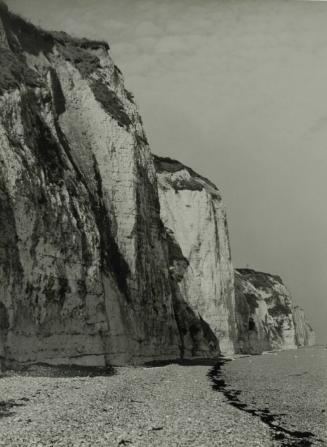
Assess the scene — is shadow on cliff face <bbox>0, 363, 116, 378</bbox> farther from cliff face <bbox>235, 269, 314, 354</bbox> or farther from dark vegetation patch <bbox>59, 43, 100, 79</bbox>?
cliff face <bbox>235, 269, 314, 354</bbox>


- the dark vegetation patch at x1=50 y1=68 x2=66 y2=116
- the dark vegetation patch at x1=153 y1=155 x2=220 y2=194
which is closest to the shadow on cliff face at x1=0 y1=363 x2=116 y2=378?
the dark vegetation patch at x1=50 y1=68 x2=66 y2=116

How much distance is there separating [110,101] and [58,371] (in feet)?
65.9

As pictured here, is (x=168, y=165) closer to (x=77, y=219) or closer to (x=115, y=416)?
(x=77, y=219)

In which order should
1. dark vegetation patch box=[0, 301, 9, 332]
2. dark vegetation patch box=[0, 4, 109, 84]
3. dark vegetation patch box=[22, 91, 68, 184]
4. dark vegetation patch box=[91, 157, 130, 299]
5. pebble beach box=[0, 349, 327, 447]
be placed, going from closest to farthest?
pebble beach box=[0, 349, 327, 447] → dark vegetation patch box=[0, 301, 9, 332] → dark vegetation patch box=[22, 91, 68, 184] → dark vegetation patch box=[0, 4, 109, 84] → dark vegetation patch box=[91, 157, 130, 299]

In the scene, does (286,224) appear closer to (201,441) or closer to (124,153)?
(201,441)

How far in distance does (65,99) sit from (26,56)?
3.32 m

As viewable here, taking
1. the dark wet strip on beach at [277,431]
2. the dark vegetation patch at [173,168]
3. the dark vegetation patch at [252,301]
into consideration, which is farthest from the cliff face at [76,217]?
the dark vegetation patch at [252,301]

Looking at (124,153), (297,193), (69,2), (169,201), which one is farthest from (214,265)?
(69,2)

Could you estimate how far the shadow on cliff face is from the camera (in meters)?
21.7

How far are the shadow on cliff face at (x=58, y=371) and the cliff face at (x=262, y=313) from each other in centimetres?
4085

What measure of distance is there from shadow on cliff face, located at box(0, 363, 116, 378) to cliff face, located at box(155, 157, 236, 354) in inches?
1150

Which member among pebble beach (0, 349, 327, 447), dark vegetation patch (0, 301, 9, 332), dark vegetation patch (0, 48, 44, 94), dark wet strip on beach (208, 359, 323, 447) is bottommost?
dark wet strip on beach (208, 359, 323, 447)

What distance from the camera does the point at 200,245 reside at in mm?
57281

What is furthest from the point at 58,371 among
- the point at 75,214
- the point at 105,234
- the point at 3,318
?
the point at 105,234
